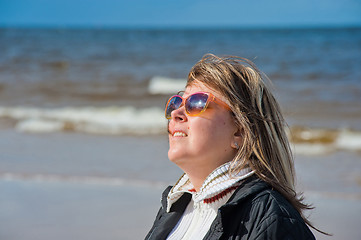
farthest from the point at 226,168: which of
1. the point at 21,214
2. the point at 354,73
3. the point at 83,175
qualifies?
the point at 354,73

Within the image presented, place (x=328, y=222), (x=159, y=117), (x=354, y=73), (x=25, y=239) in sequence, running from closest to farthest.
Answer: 1. (x=25, y=239)
2. (x=328, y=222)
3. (x=159, y=117)
4. (x=354, y=73)

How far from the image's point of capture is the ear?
6.72 feet

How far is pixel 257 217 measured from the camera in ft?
5.80

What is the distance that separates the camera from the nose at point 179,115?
211 cm

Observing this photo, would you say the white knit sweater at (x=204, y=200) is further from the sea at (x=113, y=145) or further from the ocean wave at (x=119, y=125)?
the ocean wave at (x=119, y=125)

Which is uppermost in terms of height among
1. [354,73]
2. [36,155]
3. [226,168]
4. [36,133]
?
[354,73]

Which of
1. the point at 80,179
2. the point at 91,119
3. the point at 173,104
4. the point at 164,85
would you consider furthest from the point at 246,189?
the point at 164,85

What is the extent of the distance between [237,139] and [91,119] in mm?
10325

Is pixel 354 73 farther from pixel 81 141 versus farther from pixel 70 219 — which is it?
pixel 70 219

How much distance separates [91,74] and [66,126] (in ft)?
30.9

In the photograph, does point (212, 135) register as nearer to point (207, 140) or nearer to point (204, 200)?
point (207, 140)

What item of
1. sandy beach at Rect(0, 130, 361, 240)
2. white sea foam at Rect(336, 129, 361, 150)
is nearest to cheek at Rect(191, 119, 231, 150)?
sandy beach at Rect(0, 130, 361, 240)

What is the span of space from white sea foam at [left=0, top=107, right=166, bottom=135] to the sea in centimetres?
2

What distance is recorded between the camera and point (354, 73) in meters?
18.0
